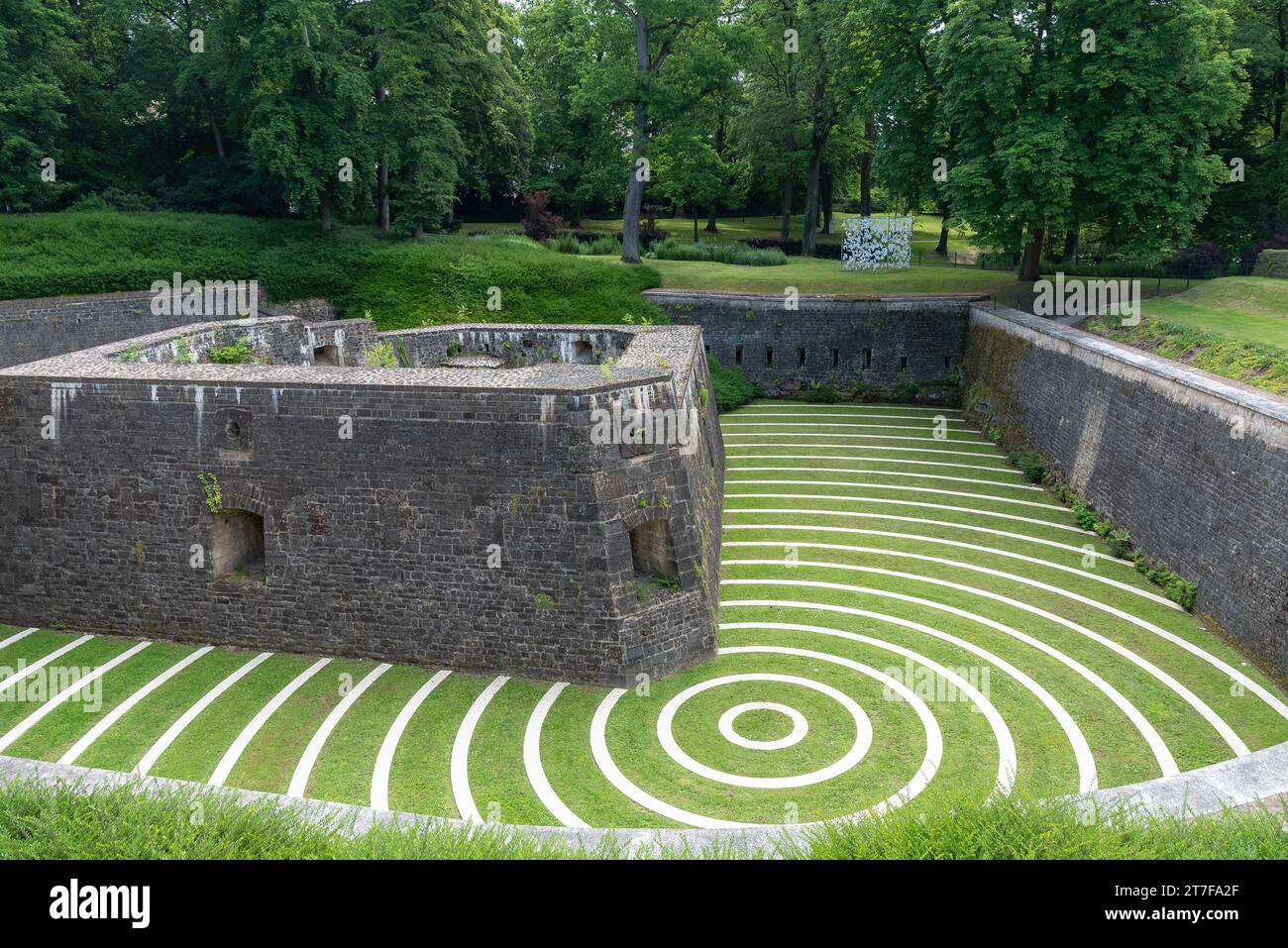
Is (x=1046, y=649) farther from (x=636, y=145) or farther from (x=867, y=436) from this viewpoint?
(x=636, y=145)

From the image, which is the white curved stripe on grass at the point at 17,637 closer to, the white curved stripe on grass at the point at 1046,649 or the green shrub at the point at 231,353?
the green shrub at the point at 231,353

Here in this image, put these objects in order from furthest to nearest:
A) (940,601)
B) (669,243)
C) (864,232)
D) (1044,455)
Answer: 1. (669,243)
2. (864,232)
3. (1044,455)
4. (940,601)

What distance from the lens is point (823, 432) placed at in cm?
2614

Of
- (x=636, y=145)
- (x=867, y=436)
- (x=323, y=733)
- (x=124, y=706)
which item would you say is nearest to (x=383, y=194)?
(x=636, y=145)

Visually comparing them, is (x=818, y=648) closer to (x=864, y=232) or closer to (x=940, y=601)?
(x=940, y=601)

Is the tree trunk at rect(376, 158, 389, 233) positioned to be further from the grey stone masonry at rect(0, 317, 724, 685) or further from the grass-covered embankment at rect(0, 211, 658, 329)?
the grey stone masonry at rect(0, 317, 724, 685)

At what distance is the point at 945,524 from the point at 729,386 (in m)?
11.3

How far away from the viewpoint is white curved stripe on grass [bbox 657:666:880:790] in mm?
11078

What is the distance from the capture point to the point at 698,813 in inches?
412

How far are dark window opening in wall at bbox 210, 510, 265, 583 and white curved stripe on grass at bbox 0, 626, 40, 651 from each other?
3.50m

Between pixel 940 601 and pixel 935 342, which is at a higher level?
pixel 935 342

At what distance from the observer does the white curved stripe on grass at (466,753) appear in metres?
10.5

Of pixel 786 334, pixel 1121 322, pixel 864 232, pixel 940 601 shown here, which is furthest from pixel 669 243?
pixel 940 601
